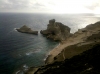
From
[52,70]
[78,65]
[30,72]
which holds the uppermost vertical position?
[78,65]

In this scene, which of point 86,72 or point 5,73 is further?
point 5,73

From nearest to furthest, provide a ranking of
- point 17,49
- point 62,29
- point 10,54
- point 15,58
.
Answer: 1. point 15,58
2. point 10,54
3. point 17,49
4. point 62,29

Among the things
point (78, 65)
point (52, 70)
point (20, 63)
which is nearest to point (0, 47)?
point (20, 63)

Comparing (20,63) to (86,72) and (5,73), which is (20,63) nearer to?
(5,73)

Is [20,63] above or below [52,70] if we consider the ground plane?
below

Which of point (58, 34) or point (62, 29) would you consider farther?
point (62, 29)

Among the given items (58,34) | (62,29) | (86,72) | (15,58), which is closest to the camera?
(86,72)

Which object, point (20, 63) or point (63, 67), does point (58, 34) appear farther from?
point (63, 67)

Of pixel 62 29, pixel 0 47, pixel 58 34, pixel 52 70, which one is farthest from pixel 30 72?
pixel 62 29


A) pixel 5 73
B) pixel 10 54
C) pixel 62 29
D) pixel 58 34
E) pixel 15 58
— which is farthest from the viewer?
pixel 62 29
